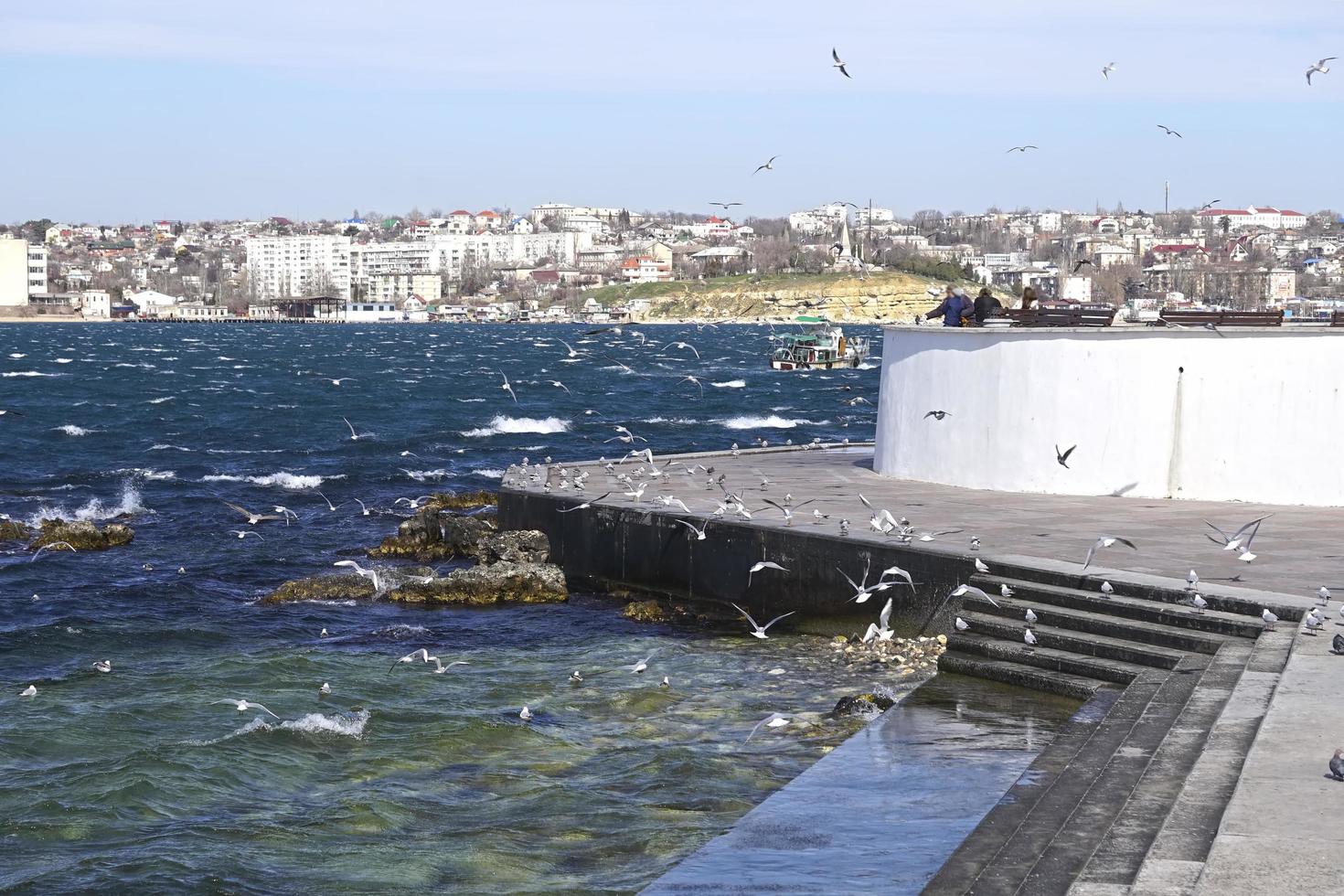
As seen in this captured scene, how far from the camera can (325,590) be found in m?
20.1

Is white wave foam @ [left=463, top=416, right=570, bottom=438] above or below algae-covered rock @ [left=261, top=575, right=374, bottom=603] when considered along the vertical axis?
below

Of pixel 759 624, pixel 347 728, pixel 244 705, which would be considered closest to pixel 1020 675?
pixel 759 624

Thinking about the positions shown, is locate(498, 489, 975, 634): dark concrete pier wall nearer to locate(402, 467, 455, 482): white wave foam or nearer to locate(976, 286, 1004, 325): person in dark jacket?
locate(976, 286, 1004, 325): person in dark jacket

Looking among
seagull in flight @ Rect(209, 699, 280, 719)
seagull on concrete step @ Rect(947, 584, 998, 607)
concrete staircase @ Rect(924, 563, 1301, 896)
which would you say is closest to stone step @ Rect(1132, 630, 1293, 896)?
concrete staircase @ Rect(924, 563, 1301, 896)

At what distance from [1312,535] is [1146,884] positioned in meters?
9.79

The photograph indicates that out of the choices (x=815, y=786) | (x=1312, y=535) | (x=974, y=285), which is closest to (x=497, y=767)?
(x=815, y=786)

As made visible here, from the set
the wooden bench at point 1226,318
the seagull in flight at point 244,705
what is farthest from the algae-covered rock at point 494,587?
the wooden bench at point 1226,318

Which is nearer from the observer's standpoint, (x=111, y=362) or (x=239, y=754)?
(x=239, y=754)

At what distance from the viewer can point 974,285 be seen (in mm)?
173750

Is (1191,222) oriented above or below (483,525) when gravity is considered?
above

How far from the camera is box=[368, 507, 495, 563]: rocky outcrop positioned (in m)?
22.7

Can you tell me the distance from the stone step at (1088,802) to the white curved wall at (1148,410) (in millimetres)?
7588

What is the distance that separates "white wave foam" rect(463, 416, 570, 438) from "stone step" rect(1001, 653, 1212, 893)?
39.0 meters

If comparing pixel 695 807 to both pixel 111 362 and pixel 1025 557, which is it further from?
pixel 111 362
